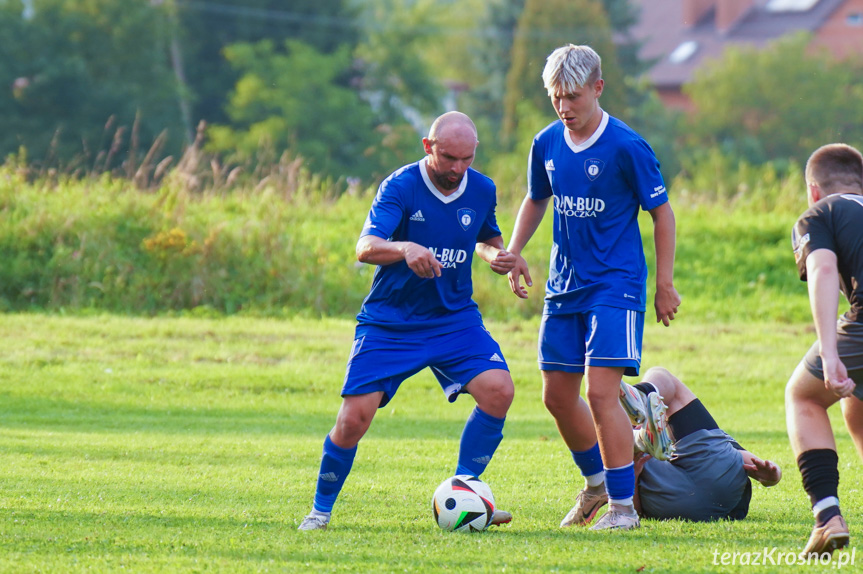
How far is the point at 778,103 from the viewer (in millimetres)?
56531

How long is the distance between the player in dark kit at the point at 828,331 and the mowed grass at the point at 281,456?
0.33 meters

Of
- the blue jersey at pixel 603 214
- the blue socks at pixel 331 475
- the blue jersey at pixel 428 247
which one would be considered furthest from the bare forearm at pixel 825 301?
the blue socks at pixel 331 475

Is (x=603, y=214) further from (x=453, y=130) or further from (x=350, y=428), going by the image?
(x=350, y=428)

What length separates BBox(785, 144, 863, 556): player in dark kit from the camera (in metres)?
4.79

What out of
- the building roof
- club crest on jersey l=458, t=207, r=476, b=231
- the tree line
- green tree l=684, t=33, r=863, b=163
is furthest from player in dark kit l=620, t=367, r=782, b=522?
the building roof

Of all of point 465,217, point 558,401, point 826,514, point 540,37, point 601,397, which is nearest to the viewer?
point 826,514

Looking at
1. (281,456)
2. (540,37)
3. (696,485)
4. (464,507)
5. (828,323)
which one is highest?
(540,37)

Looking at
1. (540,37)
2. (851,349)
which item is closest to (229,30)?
(540,37)

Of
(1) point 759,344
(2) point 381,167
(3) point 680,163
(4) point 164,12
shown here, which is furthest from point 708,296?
(3) point 680,163

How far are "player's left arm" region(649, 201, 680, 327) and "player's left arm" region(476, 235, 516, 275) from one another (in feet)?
2.40

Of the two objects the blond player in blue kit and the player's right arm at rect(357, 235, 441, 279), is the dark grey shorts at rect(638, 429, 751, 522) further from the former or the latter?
the player's right arm at rect(357, 235, 441, 279)

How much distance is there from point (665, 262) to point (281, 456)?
381 centimetres

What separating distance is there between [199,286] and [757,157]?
4281 cm

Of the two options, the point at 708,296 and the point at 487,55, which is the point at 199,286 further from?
the point at 487,55
